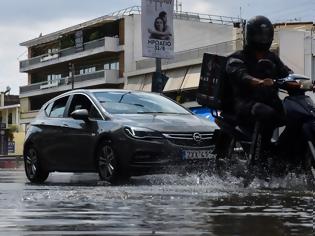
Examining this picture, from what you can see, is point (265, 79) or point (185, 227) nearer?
point (185, 227)

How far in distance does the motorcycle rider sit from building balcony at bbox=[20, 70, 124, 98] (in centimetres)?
5359

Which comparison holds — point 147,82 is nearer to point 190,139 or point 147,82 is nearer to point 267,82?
point 190,139

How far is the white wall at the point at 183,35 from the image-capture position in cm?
6050

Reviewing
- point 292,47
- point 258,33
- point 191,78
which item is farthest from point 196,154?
point 191,78

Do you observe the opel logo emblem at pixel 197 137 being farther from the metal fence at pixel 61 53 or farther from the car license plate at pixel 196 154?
the metal fence at pixel 61 53

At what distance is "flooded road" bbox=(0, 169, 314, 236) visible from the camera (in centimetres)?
379

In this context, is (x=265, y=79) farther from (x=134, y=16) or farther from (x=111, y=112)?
(x=134, y=16)

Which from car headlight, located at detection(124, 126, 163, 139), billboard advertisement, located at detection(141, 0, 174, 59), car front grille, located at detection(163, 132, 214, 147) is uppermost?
billboard advertisement, located at detection(141, 0, 174, 59)

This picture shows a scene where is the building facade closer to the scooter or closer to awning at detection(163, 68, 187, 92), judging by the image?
awning at detection(163, 68, 187, 92)

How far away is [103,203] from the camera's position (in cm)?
530

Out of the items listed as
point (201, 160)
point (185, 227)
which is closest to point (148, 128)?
point (201, 160)

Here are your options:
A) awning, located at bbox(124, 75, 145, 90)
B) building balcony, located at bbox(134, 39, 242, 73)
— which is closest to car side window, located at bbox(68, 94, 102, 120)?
building balcony, located at bbox(134, 39, 242, 73)

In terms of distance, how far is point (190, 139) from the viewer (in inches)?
328

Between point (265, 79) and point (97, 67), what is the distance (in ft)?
197
